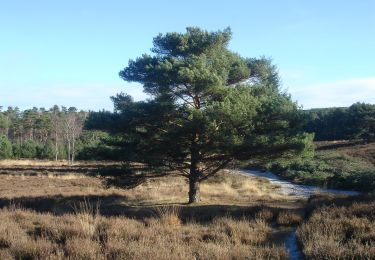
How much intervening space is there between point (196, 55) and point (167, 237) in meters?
12.2

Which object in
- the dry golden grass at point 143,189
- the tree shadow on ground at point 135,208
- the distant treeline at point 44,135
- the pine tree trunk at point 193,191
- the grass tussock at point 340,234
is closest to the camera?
the grass tussock at point 340,234

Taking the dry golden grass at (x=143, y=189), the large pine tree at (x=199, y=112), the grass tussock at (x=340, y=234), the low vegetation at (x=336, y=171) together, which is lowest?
the dry golden grass at (x=143, y=189)

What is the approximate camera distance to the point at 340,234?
9086mm

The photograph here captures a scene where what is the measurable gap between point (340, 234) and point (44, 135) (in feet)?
356

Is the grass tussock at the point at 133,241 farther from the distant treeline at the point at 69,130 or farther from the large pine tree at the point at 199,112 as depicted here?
the distant treeline at the point at 69,130

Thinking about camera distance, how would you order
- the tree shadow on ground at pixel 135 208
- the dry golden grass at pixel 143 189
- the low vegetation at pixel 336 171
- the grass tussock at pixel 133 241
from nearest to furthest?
the grass tussock at pixel 133 241 → the tree shadow on ground at pixel 135 208 → the dry golden grass at pixel 143 189 → the low vegetation at pixel 336 171

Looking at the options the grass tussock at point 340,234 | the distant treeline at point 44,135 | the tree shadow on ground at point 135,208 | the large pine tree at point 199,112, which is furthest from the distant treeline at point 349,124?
the grass tussock at point 340,234

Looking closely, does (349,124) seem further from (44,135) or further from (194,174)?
(44,135)

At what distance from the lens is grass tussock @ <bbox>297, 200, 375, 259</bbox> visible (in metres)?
7.23

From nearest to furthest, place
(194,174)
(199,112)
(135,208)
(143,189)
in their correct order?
1. (199,112)
2. (135,208)
3. (194,174)
4. (143,189)

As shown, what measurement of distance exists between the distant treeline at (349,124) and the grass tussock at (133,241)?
48.7m

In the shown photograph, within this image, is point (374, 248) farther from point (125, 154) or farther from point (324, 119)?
point (324, 119)

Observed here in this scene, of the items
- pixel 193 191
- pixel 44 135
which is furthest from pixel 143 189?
pixel 44 135

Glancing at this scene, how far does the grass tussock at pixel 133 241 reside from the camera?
25.5ft
